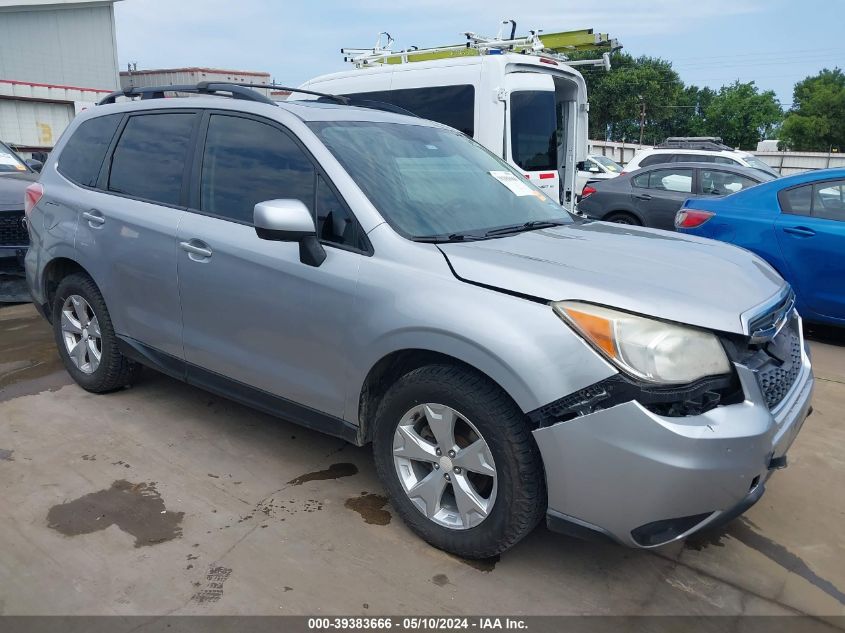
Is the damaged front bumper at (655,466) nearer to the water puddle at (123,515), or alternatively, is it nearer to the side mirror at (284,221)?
the side mirror at (284,221)

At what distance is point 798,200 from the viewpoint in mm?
5758

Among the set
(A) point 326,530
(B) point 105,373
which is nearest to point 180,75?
(B) point 105,373

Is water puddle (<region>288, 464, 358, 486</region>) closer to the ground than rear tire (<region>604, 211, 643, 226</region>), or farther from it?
closer to the ground

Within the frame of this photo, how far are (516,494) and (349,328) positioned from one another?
96 cm

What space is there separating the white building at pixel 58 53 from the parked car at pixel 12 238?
13969 mm

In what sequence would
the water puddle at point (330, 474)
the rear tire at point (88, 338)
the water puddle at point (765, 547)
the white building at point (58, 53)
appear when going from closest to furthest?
the water puddle at point (765, 547), the water puddle at point (330, 474), the rear tire at point (88, 338), the white building at point (58, 53)

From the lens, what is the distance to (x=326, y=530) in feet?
9.76

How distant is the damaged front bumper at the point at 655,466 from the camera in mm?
2201

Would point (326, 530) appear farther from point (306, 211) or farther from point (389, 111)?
point (389, 111)

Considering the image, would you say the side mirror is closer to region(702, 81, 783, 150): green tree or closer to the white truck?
the white truck

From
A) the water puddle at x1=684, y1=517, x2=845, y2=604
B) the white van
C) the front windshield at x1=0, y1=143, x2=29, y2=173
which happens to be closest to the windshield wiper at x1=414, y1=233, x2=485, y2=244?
the water puddle at x1=684, y1=517, x2=845, y2=604

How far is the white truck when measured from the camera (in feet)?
24.1

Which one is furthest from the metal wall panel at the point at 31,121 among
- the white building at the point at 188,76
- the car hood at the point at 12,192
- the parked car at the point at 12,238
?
the parked car at the point at 12,238

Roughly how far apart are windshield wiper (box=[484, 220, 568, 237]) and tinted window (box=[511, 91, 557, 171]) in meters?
4.17
